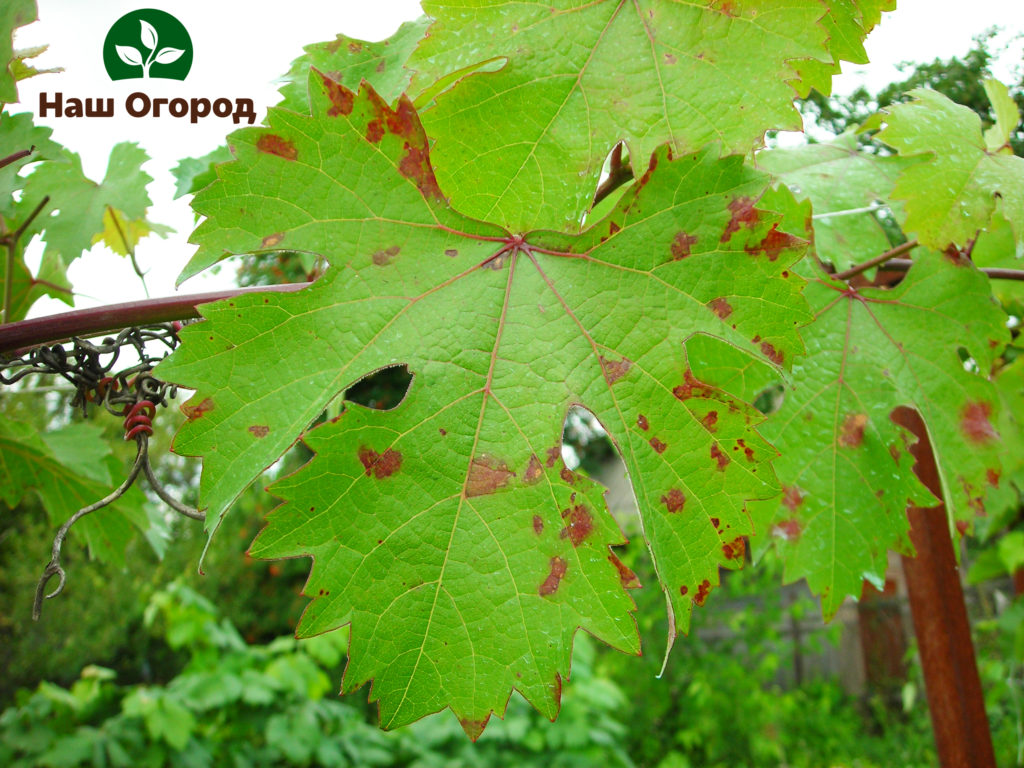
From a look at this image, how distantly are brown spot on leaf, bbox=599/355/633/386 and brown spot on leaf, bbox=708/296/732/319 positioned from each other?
0.07 meters

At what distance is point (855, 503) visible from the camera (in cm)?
85

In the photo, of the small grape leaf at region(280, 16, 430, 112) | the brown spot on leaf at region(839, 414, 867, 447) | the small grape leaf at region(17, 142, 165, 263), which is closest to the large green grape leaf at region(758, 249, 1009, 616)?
the brown spot on leaf at region(839, 414, 867, 447)

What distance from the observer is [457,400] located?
59 cm

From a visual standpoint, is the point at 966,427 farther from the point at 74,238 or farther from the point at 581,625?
the point at 74,238

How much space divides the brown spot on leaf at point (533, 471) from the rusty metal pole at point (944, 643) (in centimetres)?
91

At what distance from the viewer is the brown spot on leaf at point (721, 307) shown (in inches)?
23.0

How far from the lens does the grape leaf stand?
0.87 meters

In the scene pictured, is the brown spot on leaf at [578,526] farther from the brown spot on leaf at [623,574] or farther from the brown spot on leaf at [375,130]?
the brown spot on leaf at [375,130]

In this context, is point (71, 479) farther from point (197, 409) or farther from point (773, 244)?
point (773, 244)

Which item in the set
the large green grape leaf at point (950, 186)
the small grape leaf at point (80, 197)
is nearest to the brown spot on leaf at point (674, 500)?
the large green grape leaf at point (950, 186)

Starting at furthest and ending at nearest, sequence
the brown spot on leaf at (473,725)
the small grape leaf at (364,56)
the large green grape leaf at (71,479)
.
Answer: the large green grape leaf at (71,479)
the small grape leaf at (364,56)
the brown spot on leaf at (473,725)

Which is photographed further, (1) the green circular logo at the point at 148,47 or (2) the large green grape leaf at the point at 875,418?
(1) the green circular logo at the point at 148,47

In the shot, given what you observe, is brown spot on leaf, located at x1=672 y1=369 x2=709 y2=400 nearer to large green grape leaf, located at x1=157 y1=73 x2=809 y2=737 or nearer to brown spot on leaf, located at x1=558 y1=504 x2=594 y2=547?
large green grape leaf, located at x1=157 y1=73 x2=809 y2=737

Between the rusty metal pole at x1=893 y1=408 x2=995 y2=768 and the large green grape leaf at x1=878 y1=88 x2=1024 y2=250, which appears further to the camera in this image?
the rusty metal pole at x1=893 y1=408 x2=995 y2=768
